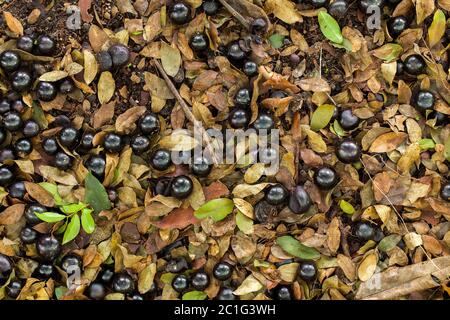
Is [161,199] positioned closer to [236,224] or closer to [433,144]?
[236,224]

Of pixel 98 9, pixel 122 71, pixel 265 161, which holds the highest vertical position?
pixel 98 9

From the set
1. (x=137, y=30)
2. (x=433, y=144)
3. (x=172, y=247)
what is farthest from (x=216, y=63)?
(x=433, y=144)

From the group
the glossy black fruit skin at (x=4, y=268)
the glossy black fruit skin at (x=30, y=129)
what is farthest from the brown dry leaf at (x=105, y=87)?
the glossy black fruit skin at (x=4, y=268)

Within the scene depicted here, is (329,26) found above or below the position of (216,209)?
above

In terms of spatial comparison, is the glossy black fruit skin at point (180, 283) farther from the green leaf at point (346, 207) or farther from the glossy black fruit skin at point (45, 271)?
the green leaf at point (346, 207)

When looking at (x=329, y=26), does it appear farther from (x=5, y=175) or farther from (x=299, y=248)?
(x=5, y=175)

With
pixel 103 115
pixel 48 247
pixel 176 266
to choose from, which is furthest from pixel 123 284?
pixel 103 115

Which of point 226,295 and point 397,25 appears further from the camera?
point 397,25
